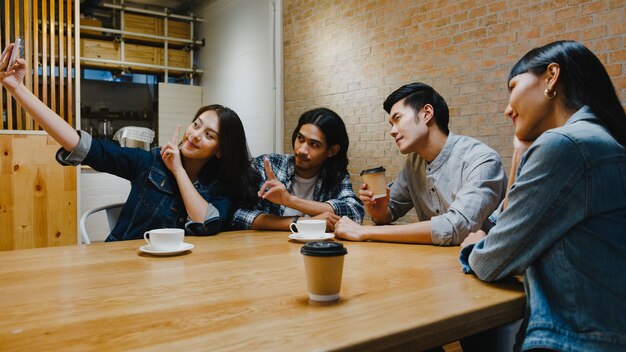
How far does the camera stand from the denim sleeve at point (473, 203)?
164 cm

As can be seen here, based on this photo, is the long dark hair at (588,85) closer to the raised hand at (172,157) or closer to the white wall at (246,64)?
the raised hand at (172,157)

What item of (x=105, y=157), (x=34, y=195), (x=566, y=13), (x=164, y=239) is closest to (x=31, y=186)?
(x=34, y=195)

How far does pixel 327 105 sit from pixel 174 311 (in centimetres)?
467

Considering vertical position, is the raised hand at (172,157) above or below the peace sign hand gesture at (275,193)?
above

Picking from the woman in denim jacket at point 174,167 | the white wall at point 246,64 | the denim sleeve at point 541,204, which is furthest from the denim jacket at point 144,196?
the white wall at point 246,64

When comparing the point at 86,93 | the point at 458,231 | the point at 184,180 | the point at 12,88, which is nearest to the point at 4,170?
the point at 12,88

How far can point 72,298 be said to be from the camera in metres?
0.99

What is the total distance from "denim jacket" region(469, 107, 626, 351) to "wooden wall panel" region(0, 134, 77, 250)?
4.18 m

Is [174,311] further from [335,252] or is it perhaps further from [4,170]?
[4,170]

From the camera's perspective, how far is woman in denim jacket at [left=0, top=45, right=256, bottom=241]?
187 cm

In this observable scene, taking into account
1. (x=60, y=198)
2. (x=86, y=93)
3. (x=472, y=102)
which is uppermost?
(x=86, y=93)

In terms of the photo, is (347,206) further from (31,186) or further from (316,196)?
(31,186)

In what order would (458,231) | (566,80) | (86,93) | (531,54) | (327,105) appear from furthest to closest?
1. (86,93)
2. (327,105)
3. (458,231)
4. (531,54)
5. (566,80)

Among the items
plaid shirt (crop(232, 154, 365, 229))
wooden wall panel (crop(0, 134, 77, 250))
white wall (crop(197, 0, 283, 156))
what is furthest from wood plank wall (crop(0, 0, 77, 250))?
plaid shirt (crop(232, 154, 365, 229))
